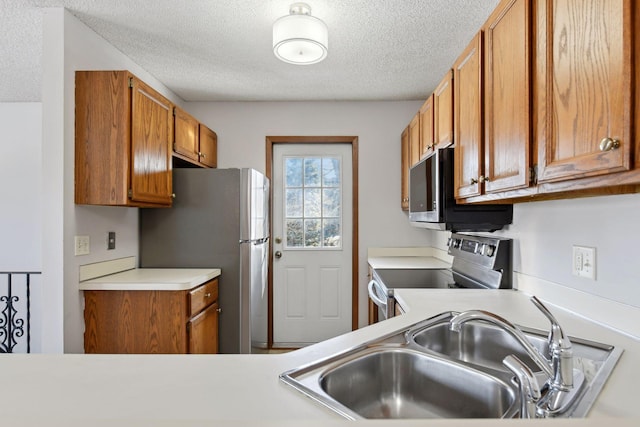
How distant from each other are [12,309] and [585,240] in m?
4.49

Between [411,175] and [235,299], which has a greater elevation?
[411,175]

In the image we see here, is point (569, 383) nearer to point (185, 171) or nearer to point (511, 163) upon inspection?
point (511, 163)

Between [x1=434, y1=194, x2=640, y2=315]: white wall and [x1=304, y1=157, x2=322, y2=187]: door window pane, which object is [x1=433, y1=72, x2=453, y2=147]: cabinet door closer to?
[x1=434, y1=194, x2=640, y2=315]: white wall

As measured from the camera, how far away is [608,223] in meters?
1.24

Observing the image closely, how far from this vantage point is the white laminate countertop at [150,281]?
2020 mm

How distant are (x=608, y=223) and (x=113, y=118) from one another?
229 cm

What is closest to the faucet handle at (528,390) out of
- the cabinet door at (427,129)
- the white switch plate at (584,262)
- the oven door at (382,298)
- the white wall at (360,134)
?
the white switch plate at (584,262)

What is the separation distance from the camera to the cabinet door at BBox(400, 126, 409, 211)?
314 cm

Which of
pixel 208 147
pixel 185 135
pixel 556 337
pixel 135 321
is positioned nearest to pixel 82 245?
pixel 135 321

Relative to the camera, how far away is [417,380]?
995 mm

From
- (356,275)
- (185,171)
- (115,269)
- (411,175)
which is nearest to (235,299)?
(115,269)

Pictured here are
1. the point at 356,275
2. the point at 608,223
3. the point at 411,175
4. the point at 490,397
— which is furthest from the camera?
the point at 356,275

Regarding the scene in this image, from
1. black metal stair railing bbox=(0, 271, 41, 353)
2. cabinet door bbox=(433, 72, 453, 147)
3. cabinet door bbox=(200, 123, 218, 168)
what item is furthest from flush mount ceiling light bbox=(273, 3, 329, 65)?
black metal stair railing bbox=(0, 271, 41, 353)

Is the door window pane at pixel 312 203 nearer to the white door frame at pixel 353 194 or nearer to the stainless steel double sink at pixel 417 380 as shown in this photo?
the white door frame at pixel 353 194
